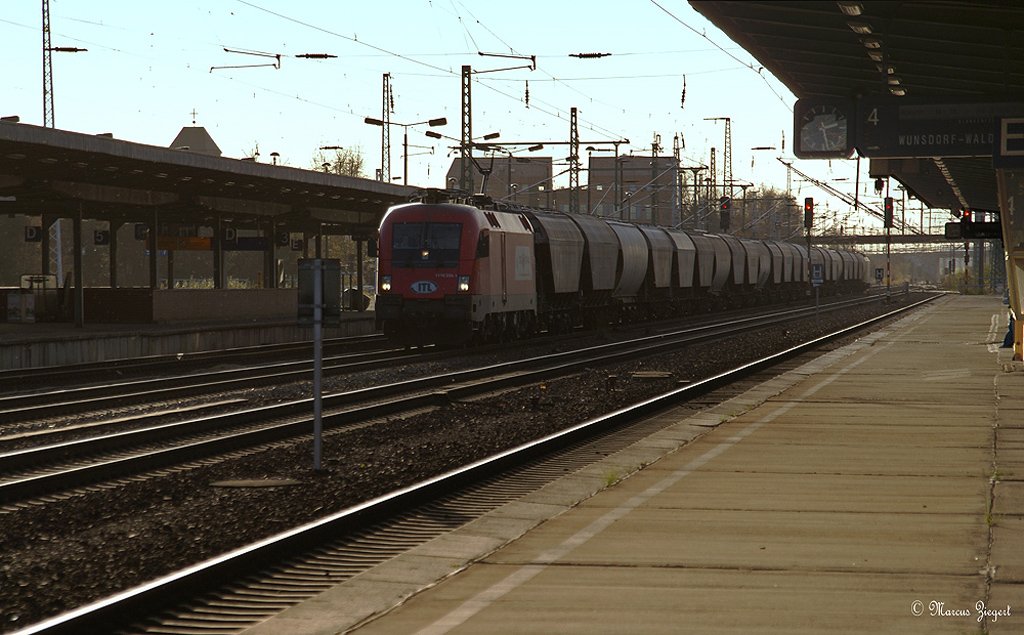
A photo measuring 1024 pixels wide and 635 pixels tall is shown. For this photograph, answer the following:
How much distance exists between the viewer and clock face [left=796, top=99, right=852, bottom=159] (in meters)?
19.5

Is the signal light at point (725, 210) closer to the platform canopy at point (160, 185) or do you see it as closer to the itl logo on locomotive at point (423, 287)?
the platform canopy at point (160, 185)

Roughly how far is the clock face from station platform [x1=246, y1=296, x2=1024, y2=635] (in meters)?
6.29

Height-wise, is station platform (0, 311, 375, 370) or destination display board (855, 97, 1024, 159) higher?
destination display board (855, 97, 1024, 159)

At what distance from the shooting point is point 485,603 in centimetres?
647

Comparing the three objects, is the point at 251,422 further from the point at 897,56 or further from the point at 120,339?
the point at 120,339

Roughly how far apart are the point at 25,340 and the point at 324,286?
16.9 m

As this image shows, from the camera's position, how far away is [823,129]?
19.6 m

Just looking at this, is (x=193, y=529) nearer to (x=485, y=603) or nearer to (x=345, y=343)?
(x=485, y=603)

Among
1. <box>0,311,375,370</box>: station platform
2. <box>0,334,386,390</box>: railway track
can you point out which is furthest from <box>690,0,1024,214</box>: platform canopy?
<box>0,334,386,390</box>: railway track

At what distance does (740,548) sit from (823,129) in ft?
42.7

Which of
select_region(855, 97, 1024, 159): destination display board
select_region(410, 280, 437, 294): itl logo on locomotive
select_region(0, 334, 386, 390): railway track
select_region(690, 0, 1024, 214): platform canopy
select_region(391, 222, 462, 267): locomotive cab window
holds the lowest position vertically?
select_region(0, 334, 386, 390): railway track

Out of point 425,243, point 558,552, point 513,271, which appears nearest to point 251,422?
point 558,552

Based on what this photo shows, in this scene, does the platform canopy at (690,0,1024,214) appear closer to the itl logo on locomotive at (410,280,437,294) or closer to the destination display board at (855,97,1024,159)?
the destination display board at (855,97,1024,159)

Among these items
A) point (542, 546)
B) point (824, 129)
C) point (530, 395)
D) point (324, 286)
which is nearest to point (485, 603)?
point (542, 546)
